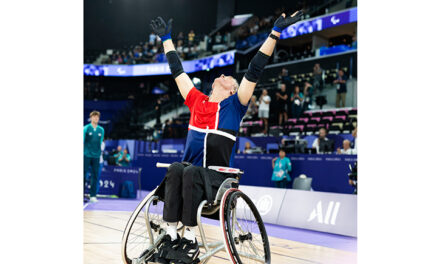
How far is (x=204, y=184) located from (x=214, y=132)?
16.7 inches

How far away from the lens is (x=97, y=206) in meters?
8.41

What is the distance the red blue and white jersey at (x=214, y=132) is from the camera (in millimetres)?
3127

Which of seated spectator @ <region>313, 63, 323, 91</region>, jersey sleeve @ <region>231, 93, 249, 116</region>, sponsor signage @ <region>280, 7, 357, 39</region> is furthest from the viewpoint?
sponsor signage @ <region>280, 7, 357, 39</region>

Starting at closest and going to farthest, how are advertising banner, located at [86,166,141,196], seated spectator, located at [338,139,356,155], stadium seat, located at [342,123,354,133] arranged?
1. seated spectator, located at [338,139,356,155]
2. stadium seat, located at [342,123,354,133]
3. advertising banner, located at [86,166,141,196]

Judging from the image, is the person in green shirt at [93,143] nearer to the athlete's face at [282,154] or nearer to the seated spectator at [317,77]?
the athlete's face at [282,154]

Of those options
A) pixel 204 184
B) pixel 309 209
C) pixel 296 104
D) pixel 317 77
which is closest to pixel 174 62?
pixel 204 184

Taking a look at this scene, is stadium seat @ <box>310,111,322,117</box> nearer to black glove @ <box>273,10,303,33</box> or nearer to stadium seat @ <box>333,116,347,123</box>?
stadium seat @ <box>333,116,347,123</box>

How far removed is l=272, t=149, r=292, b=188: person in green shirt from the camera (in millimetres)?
8797

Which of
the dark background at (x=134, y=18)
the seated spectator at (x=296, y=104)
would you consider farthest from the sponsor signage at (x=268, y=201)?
the dark background at (x=134, y=18)

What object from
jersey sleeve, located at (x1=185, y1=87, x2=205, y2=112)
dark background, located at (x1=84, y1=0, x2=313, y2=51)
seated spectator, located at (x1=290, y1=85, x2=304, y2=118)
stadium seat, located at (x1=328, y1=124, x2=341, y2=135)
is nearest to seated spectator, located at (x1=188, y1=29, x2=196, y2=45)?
dark background, located at (x1=84, y1=0, x2=313, y2=51)

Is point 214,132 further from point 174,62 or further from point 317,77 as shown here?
point 317,77
